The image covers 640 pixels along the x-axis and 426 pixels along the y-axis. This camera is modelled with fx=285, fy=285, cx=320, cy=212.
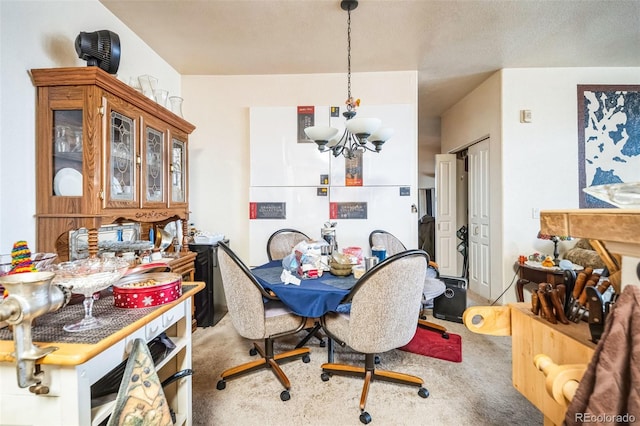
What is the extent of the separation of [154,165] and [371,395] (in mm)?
2308

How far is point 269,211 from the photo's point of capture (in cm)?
329

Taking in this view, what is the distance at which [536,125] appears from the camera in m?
3.30

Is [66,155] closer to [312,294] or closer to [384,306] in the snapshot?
[312,294]

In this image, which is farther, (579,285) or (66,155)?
(66,155)

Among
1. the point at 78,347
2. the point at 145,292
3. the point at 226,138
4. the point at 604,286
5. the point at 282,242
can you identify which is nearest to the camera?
the point at 604,286

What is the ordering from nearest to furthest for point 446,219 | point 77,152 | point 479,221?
1. point 77,152
2. point 479,221
3. point 446,219

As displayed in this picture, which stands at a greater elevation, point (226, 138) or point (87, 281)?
point (226, 138)

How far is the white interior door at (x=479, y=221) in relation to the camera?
12.3 feet

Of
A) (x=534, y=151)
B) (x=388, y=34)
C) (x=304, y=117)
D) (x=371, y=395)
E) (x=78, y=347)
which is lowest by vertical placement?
(x=371, y=395)

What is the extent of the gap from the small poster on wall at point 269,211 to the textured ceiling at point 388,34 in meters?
1.58

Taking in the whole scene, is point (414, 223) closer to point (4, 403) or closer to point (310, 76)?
point (310, 76)

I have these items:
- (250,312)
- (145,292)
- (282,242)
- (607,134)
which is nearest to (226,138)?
(282,242)

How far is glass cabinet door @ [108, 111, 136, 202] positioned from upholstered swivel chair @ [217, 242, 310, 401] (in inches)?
30.0

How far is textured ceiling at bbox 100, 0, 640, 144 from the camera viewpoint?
7.45ft
